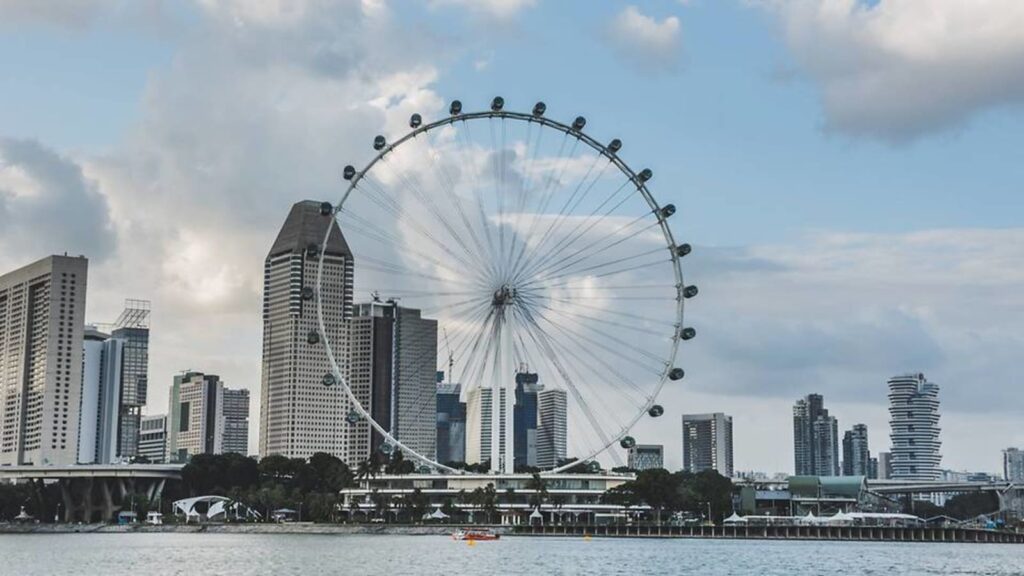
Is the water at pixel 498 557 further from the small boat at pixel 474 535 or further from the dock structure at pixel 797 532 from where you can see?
the dock structure at pixel 797 532

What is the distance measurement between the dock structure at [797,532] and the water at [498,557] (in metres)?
6.66

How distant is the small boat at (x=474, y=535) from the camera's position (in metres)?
163

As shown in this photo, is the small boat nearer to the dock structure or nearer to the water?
the water

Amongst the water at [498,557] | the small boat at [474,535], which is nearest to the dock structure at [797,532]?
the water at [498,557]

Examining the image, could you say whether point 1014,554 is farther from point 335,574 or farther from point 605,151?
point 335,574

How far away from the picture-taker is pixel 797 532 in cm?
18388

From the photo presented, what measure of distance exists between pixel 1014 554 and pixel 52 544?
106 meters

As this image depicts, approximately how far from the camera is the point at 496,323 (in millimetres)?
123000

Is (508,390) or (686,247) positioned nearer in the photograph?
(686,247)

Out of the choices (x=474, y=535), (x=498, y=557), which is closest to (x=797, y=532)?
(x=474, y=535)

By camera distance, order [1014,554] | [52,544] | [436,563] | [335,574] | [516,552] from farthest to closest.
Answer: [52,544]
[1014,554]
[516,552]
[436,563]
[335,574]

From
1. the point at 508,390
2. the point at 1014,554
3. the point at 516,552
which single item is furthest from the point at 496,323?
the point at 1014,554

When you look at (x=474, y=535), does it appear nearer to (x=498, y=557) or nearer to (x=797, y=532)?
(x=498, y=557)

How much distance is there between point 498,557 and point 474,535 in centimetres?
4138
